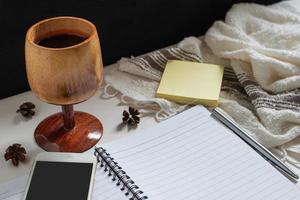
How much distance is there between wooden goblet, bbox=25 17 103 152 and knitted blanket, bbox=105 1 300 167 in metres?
0.13

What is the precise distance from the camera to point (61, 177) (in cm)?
61

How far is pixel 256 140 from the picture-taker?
0.71 meters

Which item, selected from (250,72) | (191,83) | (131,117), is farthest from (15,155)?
(250,72)

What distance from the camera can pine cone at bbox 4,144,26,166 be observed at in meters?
0.67

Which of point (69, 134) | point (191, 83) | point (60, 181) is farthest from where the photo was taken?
point (191, 83)

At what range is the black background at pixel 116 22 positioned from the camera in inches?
30.0

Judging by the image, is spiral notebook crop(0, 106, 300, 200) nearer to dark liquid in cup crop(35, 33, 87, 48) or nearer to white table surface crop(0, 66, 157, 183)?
white table surface crop(0, 66, 157, 183)

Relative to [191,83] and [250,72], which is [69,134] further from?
[250,72]

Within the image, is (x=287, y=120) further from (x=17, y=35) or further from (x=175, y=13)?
(x=17, y=35)

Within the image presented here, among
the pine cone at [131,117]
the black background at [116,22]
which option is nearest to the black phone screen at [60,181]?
the pine cone at [131,117]

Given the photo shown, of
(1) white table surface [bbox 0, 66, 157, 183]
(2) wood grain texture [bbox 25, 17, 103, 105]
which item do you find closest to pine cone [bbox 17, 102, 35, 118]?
(1) white table surface [bbox 0, 66, 157, 183]

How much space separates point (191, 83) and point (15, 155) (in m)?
0.32

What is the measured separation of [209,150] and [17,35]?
1.21 ft

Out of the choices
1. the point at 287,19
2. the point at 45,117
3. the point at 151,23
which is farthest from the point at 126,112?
the point at 287,19
